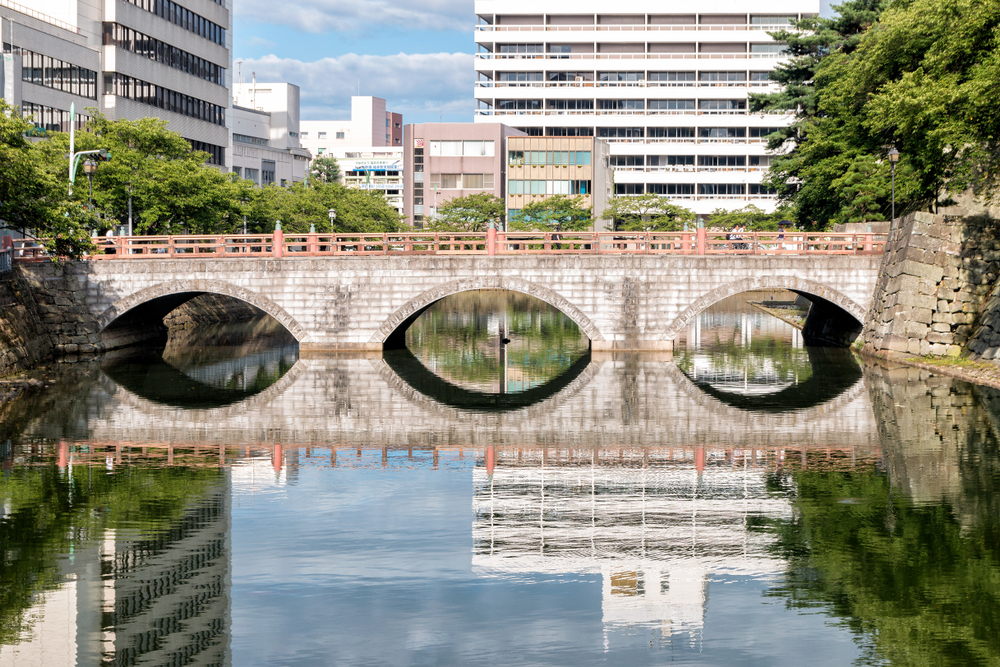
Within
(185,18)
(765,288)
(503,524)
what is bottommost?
(503,524)

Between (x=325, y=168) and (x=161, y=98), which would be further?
(x=325, y=168)

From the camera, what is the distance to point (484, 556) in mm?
16250

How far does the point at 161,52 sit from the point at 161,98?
340 cm

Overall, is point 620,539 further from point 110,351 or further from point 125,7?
point 125,7

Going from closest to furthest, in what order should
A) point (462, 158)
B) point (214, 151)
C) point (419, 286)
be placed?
point (419, 286) → point (214, 151) → point (462, 158)

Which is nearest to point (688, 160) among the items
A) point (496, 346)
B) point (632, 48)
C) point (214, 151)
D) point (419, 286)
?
point (632, 48)

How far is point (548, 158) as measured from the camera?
348ft

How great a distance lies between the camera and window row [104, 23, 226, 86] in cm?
7581

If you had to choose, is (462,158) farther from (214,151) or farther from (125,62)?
(125,62)

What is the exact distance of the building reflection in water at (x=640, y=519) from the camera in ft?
48.7

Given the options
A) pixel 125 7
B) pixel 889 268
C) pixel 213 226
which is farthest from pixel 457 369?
pixel 125 7

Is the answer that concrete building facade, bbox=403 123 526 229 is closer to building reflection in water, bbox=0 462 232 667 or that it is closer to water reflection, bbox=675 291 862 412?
water reflection, bbox=675 291 862 412

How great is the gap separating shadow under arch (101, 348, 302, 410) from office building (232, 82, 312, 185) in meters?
91.6

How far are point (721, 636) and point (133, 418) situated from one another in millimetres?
21497
